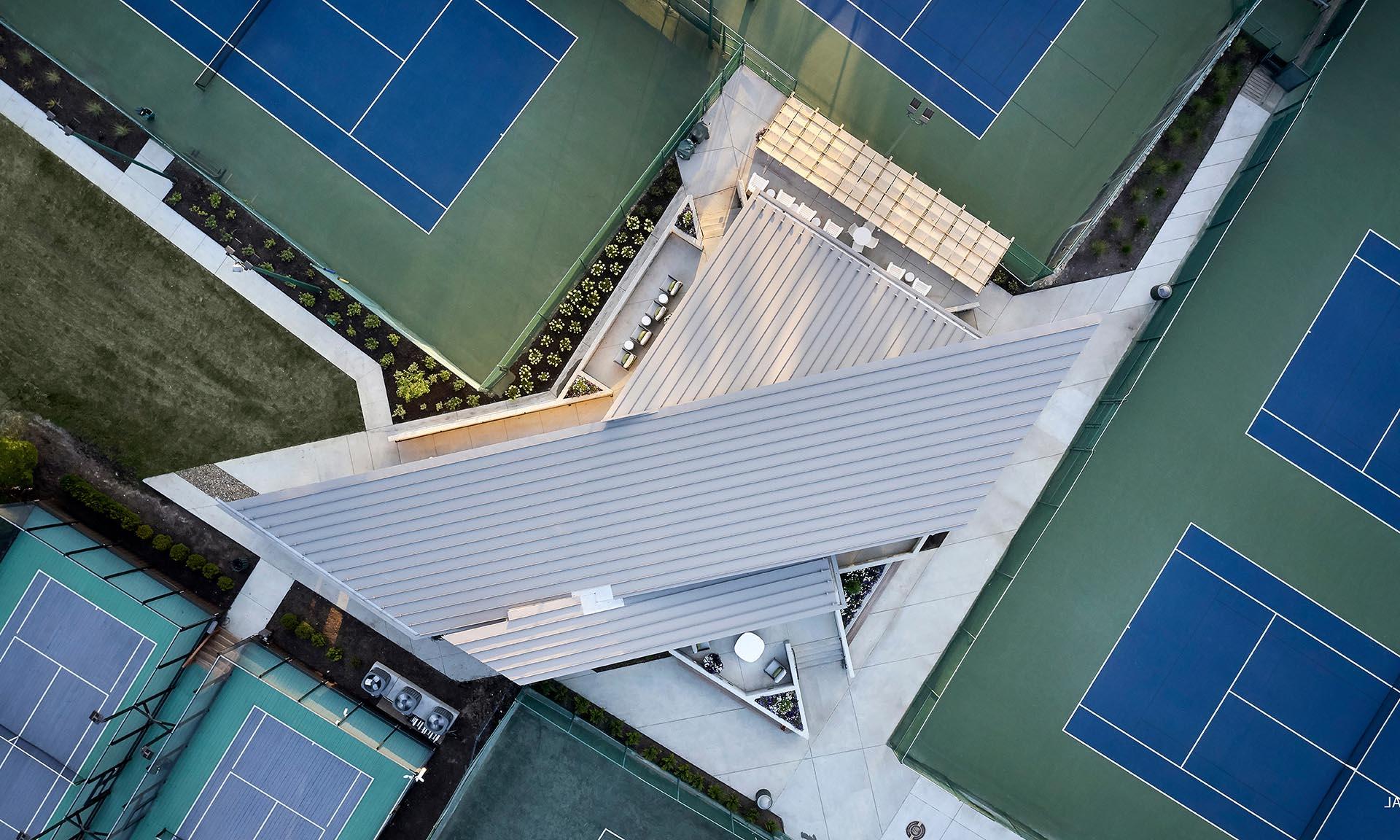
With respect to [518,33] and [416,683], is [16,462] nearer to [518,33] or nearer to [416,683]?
[416,683]

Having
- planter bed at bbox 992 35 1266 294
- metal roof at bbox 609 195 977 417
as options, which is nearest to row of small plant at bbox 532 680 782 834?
metal roof at bbox 609 195 977 417

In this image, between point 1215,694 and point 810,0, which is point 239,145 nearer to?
point 810,0

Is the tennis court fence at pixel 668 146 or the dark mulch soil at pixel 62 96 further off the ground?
the tennis court fence at pixel 668 146

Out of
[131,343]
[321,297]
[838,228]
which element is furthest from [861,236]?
[131,343]

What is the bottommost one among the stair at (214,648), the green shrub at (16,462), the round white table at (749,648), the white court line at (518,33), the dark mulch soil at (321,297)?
the stair at (214,648)

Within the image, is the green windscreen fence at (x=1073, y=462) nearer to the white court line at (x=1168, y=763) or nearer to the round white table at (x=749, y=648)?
the white court line at (x=1168, y=763)

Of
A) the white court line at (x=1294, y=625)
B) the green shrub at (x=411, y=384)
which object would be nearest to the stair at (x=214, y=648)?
the green shrub at (x=411, y=384)

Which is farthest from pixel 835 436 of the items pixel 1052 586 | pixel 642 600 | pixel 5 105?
Answer: pixel 5 105
